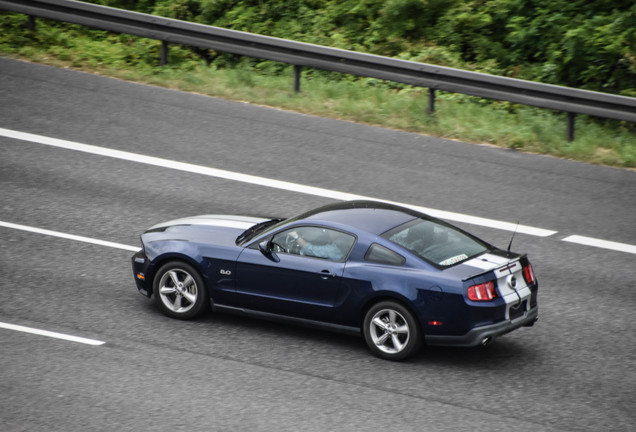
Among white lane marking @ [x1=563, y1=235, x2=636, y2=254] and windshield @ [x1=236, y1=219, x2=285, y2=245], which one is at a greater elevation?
windshield @ [x1=236, y1=219, x2=285, y2=245]

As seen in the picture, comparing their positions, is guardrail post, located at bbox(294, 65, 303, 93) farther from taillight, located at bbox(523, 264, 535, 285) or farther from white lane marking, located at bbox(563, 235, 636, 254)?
taillight, located at bbox(523, 264, 535, 285)

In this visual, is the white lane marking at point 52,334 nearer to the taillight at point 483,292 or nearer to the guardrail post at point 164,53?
the taillight at point 483,292

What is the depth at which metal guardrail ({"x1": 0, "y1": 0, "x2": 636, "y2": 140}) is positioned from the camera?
1477 cm

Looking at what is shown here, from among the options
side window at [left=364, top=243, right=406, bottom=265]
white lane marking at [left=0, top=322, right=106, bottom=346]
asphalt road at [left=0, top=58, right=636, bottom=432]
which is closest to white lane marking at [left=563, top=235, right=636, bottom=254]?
asphalt road at [left=0, top=58, right=636, bottom=432]

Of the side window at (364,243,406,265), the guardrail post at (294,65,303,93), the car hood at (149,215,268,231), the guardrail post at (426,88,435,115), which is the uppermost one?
the guardrail post at (294,65,303,93)

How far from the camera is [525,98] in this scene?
15141 millimetres

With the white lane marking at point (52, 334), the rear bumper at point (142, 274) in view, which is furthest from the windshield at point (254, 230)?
the white lane marking at point (52, 334)

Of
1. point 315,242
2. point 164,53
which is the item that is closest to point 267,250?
point 315,242

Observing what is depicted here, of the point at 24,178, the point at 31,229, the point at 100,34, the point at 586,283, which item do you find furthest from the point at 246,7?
the point at 586,283

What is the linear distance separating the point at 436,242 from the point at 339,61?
7.95 m

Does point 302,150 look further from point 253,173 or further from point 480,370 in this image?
point 480,370

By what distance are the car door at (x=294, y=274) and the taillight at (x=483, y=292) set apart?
1309 millimetres

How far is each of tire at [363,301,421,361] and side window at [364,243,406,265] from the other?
1.31 feet

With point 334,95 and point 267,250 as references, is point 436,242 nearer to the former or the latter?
point 267,250
